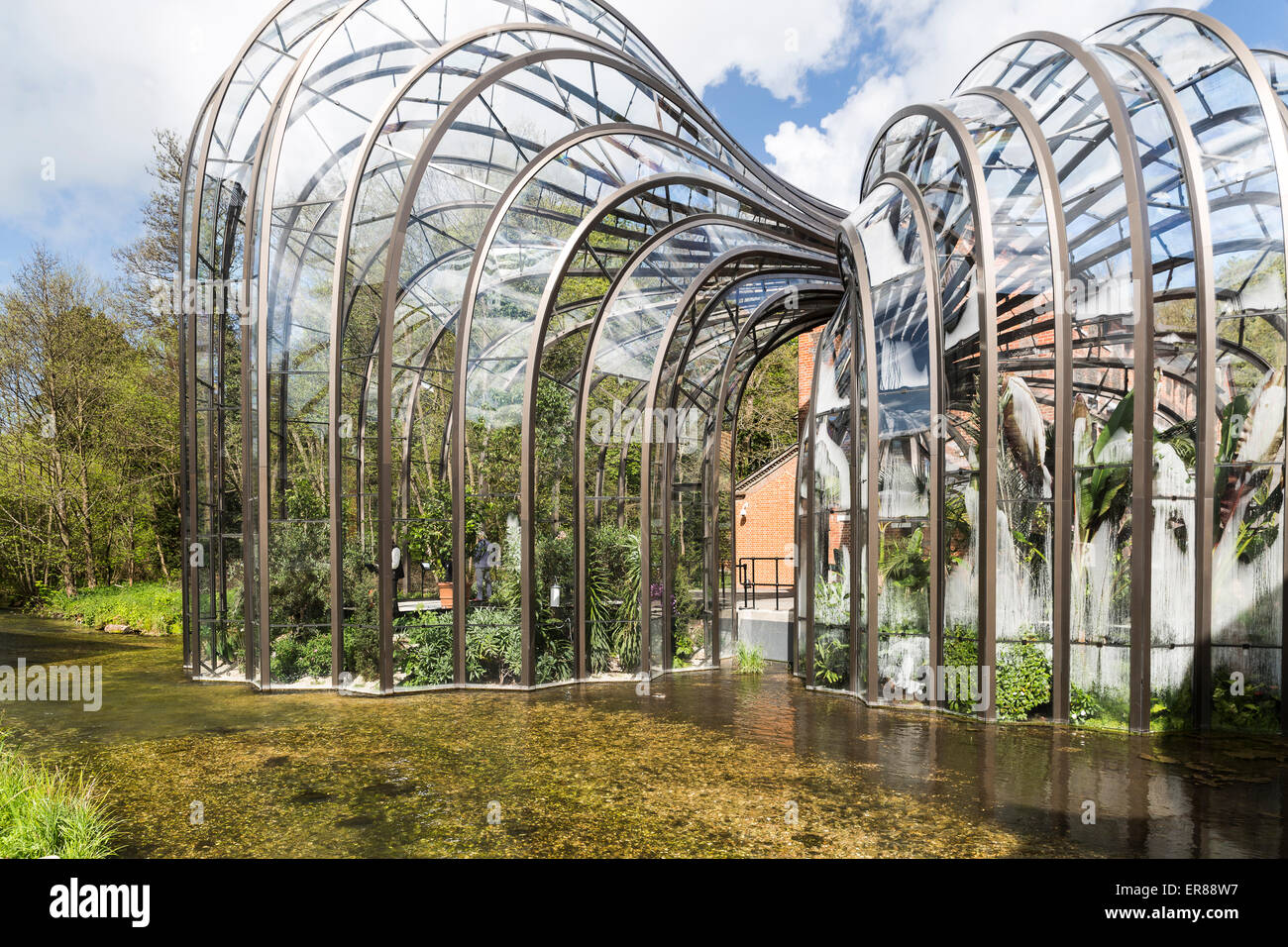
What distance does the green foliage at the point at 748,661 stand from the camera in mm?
12695

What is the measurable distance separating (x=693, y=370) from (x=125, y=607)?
14422 millimetres

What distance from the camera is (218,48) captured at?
41.4 feet

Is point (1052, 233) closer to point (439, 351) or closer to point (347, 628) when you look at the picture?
point (439, 351)

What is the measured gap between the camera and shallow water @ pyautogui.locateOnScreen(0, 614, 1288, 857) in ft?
17.5

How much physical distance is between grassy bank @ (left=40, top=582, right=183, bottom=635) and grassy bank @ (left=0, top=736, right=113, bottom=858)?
11.3 metres

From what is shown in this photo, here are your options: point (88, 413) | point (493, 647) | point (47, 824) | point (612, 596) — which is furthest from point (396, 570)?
point (88, 413)

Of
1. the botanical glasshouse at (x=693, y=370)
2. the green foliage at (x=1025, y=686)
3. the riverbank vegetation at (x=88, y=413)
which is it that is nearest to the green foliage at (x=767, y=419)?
the botanical glasshouse at (x=693, y=370)

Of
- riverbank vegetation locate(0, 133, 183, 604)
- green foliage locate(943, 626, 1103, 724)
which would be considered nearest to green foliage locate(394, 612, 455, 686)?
green foliage locate(943, 626, 1103, 724)

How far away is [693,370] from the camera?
13516 millimetres

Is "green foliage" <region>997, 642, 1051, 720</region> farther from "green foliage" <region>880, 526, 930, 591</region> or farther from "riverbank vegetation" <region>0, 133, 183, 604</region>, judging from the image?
"riverbank vegetation" <region>0, 133, 183, 604</region>

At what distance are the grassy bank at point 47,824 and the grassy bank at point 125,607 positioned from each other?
11287 mm

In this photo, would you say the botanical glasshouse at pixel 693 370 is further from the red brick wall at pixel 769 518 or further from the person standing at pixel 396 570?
the red brick wall at pixel 769 518

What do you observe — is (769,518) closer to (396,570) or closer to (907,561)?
(907,561)

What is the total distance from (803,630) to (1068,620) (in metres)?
4.29
